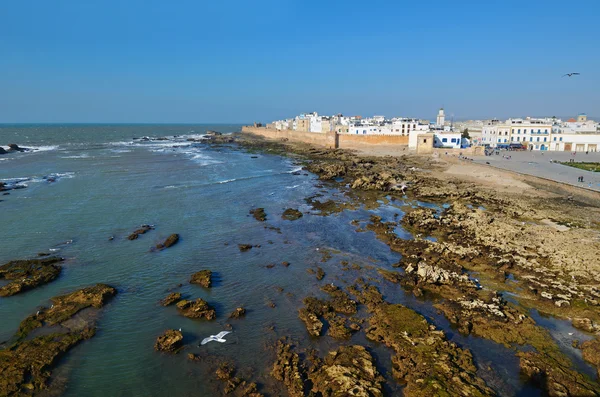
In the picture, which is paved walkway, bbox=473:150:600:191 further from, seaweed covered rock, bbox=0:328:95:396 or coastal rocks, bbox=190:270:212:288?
seaweed covered rock, bbox=0:328:95:396

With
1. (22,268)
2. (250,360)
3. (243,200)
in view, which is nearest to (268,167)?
(243,200)

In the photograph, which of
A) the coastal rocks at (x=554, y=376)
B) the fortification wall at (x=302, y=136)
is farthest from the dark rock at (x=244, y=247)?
the fortification wall at (x=302, y=136)

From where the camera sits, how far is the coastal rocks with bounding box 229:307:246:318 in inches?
543

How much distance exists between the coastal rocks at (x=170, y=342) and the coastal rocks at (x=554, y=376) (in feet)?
35.9

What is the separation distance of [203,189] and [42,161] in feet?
126

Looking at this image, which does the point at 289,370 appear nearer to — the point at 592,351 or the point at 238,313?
the point at 238,313

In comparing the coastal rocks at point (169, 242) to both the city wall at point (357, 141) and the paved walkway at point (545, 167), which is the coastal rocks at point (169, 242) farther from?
the city wall at point (357, 141)

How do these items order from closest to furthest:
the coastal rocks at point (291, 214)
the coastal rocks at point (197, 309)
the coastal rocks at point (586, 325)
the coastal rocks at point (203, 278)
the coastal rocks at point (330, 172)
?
1. the coastal rocks at point (586, 325)
2. the coastal rocks at point (197, 309)
3. the coastal rocks at point (203, 278)
4. the coastal rocks at point (291, 214)
5. the coastal rocks at point (330, 172)

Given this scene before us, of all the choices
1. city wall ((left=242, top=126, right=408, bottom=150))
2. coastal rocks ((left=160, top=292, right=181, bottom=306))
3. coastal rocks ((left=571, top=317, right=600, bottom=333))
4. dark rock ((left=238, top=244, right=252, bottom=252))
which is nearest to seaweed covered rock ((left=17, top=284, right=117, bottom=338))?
coastal rocks ((left=160, top=292, right=181, bottom=306))

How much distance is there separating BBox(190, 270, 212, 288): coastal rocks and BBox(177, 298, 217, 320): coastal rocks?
1.68 m

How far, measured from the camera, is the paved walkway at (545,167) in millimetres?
34119

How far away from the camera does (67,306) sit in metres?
14.1

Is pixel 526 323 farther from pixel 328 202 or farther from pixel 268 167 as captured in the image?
pixel 268 167

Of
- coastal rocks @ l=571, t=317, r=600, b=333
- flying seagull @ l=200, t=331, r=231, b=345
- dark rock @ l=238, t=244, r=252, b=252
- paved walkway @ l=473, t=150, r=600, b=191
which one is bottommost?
flying seagull @ l=200, t=331, r=231, b=345
